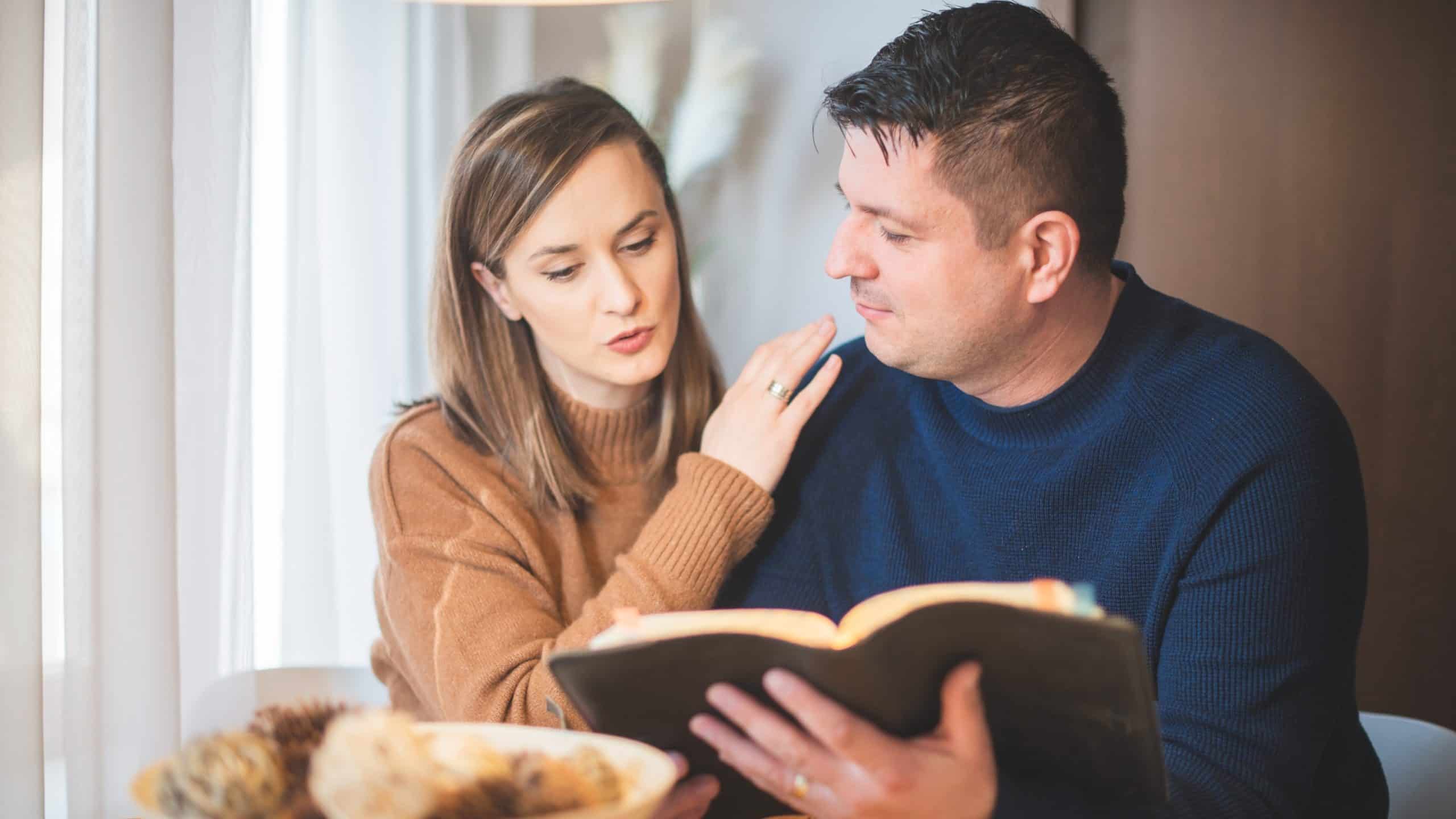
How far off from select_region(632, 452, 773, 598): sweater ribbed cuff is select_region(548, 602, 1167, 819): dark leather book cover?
42cm

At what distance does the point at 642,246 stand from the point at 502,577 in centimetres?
44

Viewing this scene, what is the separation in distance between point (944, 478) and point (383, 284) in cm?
87

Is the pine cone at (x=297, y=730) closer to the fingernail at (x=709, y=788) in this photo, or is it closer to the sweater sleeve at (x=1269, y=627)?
the fingernail at (x=709, y=788)

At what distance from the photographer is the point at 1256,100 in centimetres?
182

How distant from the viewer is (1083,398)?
50.8 inches

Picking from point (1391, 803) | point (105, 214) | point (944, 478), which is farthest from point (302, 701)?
point (1391, 803)

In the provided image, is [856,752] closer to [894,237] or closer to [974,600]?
→ [974,600]

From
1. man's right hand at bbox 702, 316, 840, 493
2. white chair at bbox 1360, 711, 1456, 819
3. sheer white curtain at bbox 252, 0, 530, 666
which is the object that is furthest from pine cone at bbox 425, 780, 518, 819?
white chair at bbox 1360, 711, 1456, 819

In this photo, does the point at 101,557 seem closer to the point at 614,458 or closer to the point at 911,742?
the point at 614,458

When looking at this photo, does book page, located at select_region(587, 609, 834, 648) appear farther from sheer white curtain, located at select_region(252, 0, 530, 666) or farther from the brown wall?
the brown wall

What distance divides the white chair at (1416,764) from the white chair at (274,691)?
1156 millimetres

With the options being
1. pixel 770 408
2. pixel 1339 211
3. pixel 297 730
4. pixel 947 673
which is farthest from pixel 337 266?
pixel 1339 211

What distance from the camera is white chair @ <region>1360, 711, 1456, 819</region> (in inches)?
51.6

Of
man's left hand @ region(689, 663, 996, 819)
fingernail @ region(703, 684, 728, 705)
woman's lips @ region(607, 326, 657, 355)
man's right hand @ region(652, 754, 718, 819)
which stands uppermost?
woman's lips @ region(607, 326, 657, 355)
